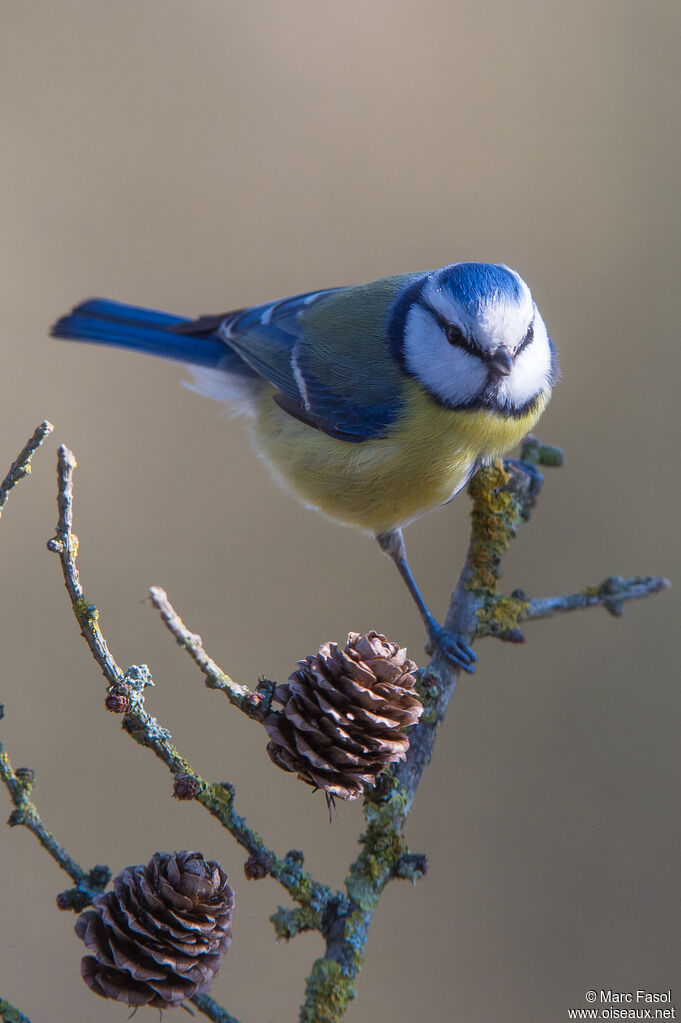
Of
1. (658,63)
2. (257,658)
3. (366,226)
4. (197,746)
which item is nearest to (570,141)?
(658,63)

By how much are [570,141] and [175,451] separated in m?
1.76

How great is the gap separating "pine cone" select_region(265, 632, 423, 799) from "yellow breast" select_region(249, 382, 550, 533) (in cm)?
73

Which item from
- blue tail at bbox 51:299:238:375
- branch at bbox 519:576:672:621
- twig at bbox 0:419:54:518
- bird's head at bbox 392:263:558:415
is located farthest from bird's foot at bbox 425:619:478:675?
blue tail at bbox 51:299:238:375

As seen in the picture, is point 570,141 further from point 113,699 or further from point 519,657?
point 113,699

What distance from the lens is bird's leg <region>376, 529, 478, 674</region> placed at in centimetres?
143

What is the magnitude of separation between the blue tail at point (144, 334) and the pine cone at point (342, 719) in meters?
1.38

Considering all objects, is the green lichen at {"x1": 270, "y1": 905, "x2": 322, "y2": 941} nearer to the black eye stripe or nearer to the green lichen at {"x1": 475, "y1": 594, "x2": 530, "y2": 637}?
the green lichen at {"x1": 475, "y1": 594, "x2": 530, "y2": 637}

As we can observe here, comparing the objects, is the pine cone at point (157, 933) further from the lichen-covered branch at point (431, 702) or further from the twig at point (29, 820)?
the lichen-covered branch at point (431, 702)

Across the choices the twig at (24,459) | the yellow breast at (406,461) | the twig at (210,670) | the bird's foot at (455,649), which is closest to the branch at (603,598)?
the bird's foot at (455,649)

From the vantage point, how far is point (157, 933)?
35.8 inches

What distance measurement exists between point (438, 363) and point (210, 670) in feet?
2.88

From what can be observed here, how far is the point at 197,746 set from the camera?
8.42 feet

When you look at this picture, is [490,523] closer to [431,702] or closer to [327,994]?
[431,702]

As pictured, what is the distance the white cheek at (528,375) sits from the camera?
5.44 ft
